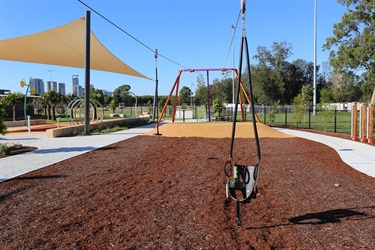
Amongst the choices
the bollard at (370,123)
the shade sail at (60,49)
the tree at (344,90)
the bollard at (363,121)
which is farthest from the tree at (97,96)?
the bollard at (370,123)

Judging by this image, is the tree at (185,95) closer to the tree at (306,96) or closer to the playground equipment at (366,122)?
the tree at (306,96)

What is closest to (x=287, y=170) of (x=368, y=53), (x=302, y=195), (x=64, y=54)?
(x=302, y=195)

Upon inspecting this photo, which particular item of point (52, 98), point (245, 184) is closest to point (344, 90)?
point (52, 98)

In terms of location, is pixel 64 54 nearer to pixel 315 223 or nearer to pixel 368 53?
pixel 315 223

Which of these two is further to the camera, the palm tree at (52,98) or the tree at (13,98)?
the palm tree at (52,98)

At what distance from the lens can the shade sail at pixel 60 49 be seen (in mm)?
16797

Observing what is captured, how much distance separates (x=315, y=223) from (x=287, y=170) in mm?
3216

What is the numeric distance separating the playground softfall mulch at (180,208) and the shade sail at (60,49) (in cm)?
1121

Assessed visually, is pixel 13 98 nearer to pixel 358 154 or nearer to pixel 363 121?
pixel 363 121

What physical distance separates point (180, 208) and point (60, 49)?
17.0m

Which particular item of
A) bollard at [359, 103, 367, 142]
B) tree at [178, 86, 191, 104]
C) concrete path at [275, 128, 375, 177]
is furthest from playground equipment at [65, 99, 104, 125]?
tree at [178, 86, 191, 104]

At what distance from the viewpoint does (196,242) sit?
11.9ft

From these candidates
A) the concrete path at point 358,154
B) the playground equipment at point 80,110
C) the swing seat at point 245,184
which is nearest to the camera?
the swing seat at point 245,184

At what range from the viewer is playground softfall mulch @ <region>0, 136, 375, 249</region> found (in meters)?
3.67
